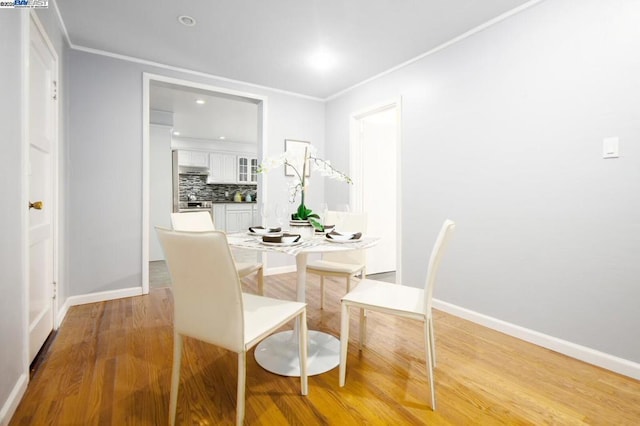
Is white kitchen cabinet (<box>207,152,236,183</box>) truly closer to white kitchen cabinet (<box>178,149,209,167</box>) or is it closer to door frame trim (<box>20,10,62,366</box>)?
white kitchen cabinet (<box>178,149,209,167</box>)

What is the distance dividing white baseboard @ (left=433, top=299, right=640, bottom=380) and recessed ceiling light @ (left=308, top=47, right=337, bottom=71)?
8.73 feet

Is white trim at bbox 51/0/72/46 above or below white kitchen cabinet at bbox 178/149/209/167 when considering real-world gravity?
above

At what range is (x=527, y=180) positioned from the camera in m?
2.27

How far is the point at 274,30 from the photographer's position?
A: 8.69 ft

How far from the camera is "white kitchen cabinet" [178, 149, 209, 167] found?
7.50 metres

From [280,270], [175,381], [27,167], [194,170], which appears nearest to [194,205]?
[194,170]

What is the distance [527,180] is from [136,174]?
3.56 metres

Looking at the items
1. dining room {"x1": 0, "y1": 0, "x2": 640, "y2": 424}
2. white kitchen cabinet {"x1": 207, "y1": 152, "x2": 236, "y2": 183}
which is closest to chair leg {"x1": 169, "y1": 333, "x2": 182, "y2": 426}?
dining room {"x1": 0, "y1": 0, "x2": 640, "y2": 424}

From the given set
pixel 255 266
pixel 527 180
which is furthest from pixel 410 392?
pixel 527 180

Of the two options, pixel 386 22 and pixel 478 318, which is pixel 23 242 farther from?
pixel 478 318

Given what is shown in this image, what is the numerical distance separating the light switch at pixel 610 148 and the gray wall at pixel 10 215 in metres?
3.19

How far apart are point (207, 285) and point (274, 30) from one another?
7.61 feet

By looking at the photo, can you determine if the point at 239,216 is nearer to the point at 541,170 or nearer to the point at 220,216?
the point at 220,216

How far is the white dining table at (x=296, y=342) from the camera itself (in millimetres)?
1631
